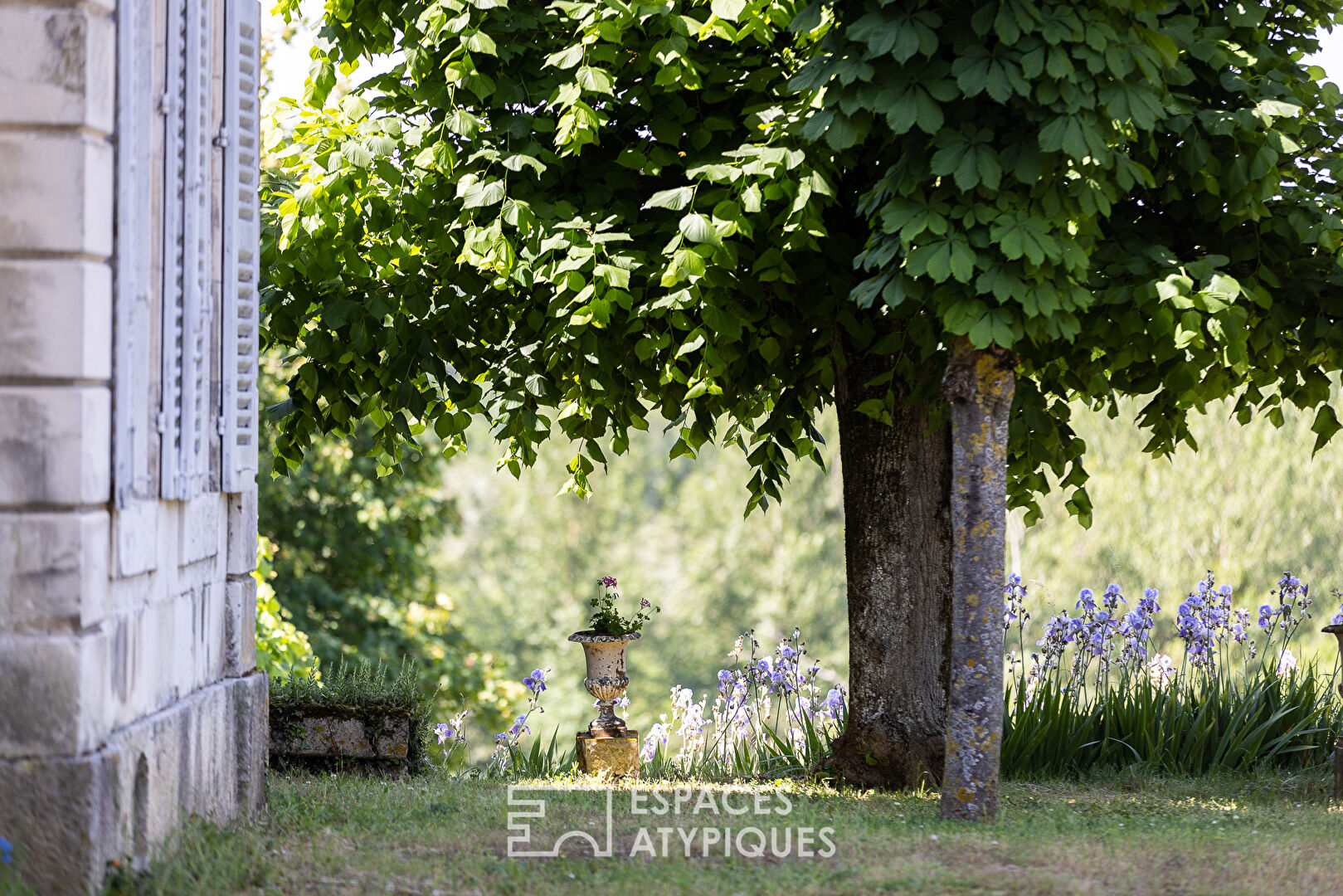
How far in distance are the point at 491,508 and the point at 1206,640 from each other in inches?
1146

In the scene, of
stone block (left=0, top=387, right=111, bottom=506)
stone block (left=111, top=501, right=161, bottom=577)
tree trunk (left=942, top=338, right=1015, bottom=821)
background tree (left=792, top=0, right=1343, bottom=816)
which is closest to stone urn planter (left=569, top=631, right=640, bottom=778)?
Result: tree trunk (left=942, top=338, right=1015, bottom=821)

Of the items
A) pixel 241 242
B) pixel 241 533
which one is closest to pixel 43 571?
pixel 241 533

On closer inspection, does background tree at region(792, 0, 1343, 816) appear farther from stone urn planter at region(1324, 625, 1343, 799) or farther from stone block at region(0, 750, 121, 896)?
stone block at region(0, 750, 121, 896)

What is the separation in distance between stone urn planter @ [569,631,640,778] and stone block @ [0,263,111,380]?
13.3 ft

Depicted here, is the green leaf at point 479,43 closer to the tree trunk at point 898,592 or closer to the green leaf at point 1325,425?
the tree trunk at point 898,592

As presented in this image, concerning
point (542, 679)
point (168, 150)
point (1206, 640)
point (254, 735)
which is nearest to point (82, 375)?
point (168, 150)

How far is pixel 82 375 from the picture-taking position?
13.9 ft

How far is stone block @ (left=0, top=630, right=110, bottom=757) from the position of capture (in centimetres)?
413

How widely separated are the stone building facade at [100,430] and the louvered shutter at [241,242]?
0.34m

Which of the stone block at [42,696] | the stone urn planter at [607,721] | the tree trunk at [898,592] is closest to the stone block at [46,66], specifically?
the stone block at [42,696]

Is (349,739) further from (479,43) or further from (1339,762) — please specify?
(1339,762)

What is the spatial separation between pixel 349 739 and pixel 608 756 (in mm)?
1633

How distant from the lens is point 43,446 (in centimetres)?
421

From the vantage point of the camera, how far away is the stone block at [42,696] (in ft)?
13.6
